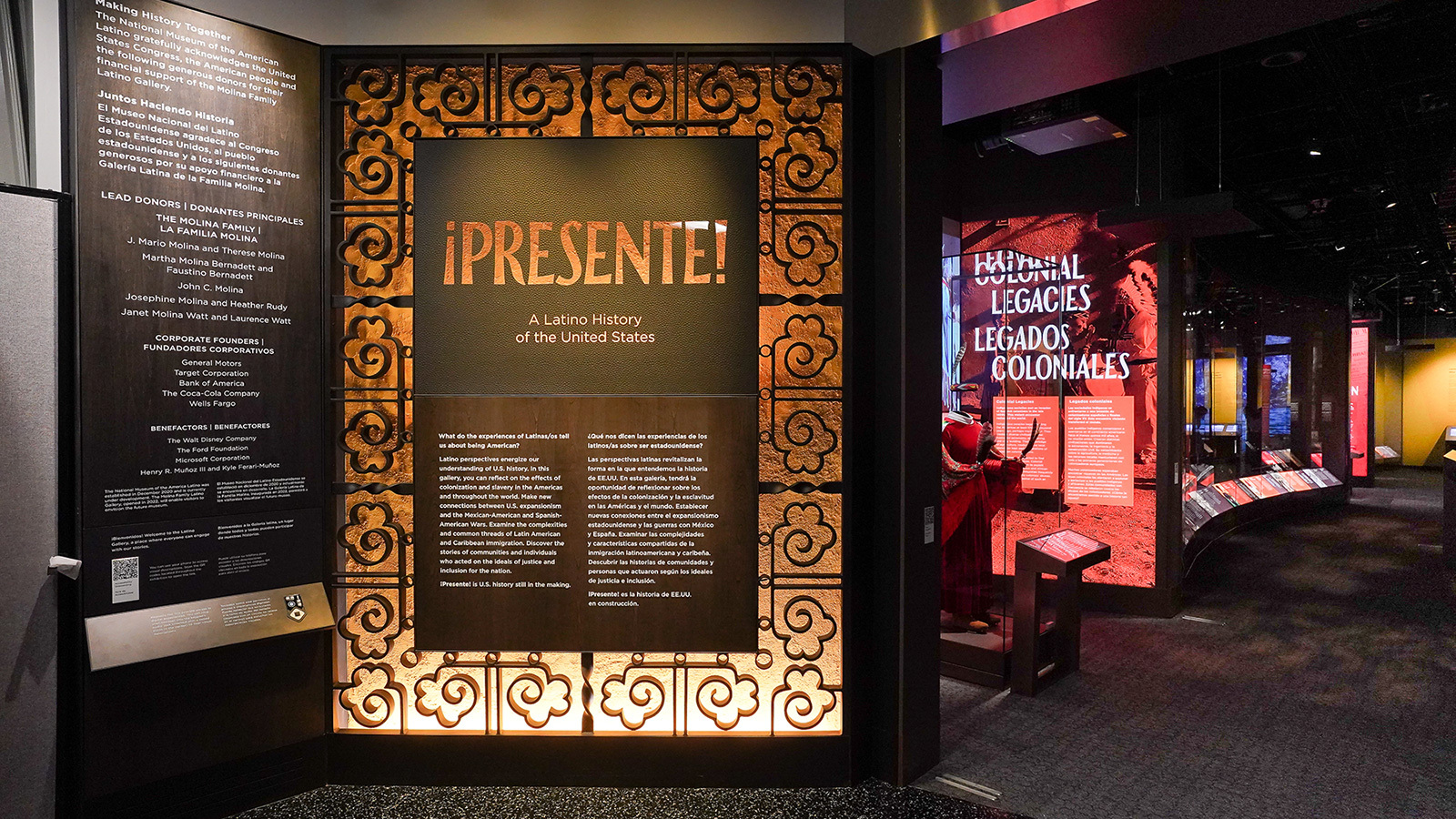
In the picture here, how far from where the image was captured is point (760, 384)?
3.27m

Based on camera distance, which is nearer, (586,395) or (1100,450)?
(586,395)

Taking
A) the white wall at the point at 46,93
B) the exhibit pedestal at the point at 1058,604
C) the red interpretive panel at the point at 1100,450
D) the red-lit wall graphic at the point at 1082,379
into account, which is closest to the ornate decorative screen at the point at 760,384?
the white wall at the point at 46,93

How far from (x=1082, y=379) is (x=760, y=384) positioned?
12.4ft

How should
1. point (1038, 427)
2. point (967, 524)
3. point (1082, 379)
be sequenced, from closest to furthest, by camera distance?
point (967, 524)
point (1038, 427)
point (1082, 379)

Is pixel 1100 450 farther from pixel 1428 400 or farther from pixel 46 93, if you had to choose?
pixel 1428 400

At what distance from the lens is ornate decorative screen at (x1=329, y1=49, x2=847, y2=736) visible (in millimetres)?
→ 3207

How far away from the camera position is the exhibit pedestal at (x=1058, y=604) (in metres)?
4.25

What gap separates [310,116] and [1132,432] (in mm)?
5614

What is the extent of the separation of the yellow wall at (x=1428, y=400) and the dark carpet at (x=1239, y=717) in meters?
14.3

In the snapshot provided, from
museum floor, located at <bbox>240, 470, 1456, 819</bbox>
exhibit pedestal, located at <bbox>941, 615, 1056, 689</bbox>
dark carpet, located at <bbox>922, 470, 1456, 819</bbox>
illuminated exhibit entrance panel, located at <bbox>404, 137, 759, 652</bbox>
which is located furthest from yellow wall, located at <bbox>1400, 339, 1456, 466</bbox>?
illuminated exhibit entrance panel, located at <bbox>404, 137, 759, 652</bbox>

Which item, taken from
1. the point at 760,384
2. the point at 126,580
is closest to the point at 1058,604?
the point at 760,384

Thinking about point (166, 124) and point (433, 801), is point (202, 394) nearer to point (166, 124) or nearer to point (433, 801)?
point (166, 124)

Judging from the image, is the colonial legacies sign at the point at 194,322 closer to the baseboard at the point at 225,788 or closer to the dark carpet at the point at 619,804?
the baseboard at the point at 225,788

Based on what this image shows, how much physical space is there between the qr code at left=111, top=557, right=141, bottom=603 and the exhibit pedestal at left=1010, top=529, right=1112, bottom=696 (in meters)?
4.15
